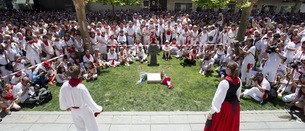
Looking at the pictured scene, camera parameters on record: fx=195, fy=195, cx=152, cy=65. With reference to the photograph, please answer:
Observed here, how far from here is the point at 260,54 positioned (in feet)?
27.5

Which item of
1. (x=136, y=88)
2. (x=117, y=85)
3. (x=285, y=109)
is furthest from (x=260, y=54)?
(x=117, y=85)

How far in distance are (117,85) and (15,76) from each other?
142 inches

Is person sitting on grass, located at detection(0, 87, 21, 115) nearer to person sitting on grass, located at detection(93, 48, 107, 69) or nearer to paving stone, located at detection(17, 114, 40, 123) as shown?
paving stone, located at detection(17, 114, 40, 123)

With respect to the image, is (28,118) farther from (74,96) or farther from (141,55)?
(141,55)

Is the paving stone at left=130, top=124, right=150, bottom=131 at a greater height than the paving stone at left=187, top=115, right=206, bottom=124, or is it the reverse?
the paving stone at left=187, top=115, right=206, bottom=124

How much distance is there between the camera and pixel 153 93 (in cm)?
671

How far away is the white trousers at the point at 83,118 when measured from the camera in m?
3.67

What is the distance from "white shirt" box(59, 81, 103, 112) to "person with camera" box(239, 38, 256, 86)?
521cm

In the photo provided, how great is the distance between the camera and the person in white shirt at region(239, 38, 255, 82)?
6.46m

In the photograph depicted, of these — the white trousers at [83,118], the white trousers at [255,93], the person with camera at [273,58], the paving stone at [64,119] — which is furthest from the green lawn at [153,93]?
the white trousers at [83,118]

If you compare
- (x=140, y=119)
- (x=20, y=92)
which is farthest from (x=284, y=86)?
(x=20, y=92)

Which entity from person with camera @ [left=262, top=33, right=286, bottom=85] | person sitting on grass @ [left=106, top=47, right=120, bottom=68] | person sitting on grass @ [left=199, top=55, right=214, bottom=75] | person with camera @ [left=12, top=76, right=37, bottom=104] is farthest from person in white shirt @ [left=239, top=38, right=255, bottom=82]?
person with camera @ [left=12, top=76, right=37, bottom=104]

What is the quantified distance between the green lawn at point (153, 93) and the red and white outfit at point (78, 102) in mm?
1992

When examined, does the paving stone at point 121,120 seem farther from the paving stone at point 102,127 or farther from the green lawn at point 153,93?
the green lawn at point 153,93
